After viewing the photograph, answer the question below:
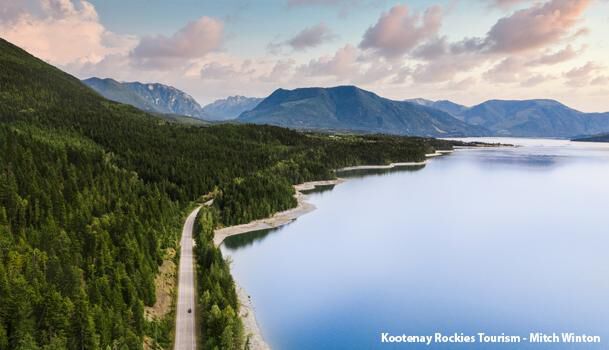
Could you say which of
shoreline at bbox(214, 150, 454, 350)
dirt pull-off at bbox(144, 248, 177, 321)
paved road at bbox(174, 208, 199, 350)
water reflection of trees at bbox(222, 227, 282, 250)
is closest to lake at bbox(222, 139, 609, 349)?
water reflection of trees at bbox(222, 227, 282, 250)

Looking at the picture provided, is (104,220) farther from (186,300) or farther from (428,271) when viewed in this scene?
(428,271)

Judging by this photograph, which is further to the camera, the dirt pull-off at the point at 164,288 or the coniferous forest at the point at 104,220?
the dirt pull-off at the point at 164,288

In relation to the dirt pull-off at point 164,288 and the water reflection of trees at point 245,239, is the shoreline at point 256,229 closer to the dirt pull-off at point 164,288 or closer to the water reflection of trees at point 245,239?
the water reflection of trees at point 245,239

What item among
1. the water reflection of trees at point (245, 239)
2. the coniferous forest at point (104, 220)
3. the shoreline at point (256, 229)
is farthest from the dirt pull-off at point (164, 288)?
the water reflection of trees at point (245, 239)

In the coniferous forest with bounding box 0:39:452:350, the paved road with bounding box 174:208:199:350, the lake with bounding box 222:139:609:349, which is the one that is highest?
the coniferous forest with bounding box 0:39:452:350

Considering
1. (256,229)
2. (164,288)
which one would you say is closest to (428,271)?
(256,229)

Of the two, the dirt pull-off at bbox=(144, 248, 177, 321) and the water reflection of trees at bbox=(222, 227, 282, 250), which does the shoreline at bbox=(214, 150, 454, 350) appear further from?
the dirt pull-off at bbox=(144, 248, 177, 321)
